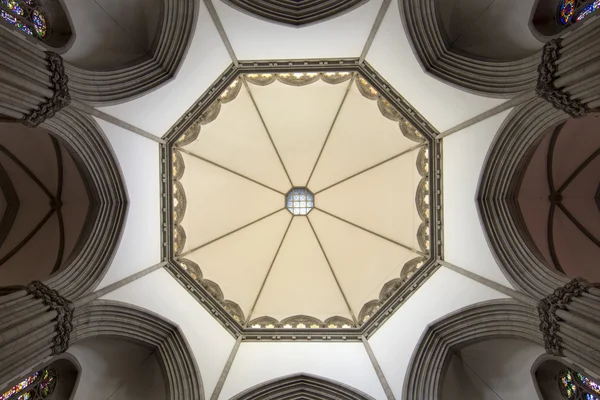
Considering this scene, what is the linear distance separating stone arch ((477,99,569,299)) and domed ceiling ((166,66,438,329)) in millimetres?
2012

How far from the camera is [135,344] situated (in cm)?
1055

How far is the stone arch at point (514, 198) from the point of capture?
8.66 m

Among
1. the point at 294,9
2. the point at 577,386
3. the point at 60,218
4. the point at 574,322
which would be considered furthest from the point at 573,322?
the point at 60,218

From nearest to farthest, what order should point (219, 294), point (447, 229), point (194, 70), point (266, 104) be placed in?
1. point (194, 70)
2. point (447, 229)
3. point (219, 294)
4. point (266, 104)

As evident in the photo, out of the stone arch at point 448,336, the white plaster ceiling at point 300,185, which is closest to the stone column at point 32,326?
the white plaster ceiling at point 300,185

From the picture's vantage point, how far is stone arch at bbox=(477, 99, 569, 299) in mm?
8664

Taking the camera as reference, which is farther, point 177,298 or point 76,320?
point 177,298

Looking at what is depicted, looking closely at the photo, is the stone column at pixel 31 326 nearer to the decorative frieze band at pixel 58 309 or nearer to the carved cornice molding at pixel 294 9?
the decorative frieze band at pixel 58 309

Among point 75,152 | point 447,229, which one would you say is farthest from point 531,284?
point 75,152

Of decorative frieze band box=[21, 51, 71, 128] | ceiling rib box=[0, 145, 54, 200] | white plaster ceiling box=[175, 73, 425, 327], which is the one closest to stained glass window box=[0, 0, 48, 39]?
decorative frieze band box=[21, 51, 71, 128]

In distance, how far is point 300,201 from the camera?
15.5 metres

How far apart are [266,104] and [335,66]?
11.8 ft

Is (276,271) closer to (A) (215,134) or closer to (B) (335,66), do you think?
(A) (215,134)

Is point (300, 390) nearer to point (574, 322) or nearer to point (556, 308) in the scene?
point (556, 308)
